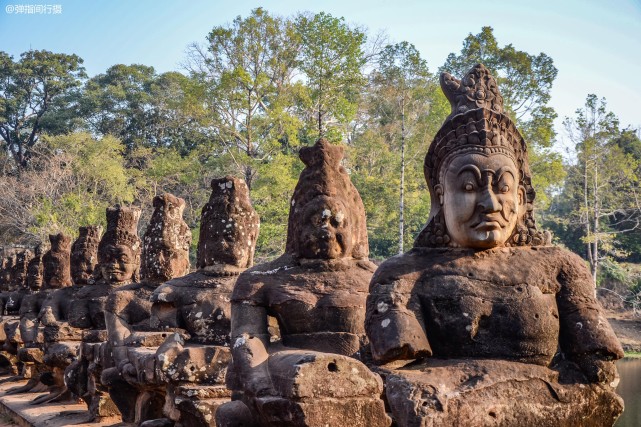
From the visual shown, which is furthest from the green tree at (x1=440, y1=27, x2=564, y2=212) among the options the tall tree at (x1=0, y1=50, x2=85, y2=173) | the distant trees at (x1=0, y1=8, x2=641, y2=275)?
the tall tree at (x1=0, y1=50, x2=85, y2=173)

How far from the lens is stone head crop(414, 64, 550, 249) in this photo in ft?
14.4

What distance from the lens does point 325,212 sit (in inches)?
232

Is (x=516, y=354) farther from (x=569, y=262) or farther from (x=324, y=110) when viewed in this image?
(x=324, y=110)

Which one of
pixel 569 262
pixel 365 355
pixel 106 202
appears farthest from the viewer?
pixel 106 202

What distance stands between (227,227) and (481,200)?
3.84m

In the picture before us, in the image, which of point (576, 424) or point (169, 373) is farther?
point (169, 373)

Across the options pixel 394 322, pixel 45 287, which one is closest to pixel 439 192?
pixel 394 322

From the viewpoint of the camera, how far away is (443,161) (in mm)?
4617

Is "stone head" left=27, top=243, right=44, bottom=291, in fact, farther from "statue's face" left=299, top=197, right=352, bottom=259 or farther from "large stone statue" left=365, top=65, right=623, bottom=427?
"large stone statue" left=365, top=65, right=623, bottom=427

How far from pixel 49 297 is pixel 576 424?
1072 centimetres

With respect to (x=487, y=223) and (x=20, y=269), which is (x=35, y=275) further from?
(x=487, y=223)

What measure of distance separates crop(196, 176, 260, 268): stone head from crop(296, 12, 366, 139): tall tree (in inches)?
628

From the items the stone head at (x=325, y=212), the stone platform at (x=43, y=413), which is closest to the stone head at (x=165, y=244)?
the stone platform at (x=43, y=413)

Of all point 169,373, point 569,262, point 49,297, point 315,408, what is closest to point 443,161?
point 569,262
